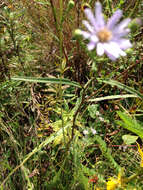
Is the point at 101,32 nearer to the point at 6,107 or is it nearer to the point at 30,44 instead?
the point at 6,107

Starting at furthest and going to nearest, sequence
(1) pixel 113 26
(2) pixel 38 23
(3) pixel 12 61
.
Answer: (2) pixel 38 23
(3) pixel 12 61
(1) pixel 113 26

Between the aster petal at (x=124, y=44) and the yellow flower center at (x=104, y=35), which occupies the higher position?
the yellow flower center at (x=104, y=35)

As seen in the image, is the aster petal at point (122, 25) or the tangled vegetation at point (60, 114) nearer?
the aster petal at point (122, 25)

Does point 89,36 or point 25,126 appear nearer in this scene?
point 89,36

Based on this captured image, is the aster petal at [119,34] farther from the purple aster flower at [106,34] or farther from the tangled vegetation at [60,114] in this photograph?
the tangled vegetation at [60,114]

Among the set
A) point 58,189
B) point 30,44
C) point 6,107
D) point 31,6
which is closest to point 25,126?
point 6,107

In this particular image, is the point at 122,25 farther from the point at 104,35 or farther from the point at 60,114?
the point at 60,114

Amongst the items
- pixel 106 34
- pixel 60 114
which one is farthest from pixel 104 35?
pixel 60 114

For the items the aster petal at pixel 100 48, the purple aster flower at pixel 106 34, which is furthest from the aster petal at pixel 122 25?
the aster petal at pixel 100 48
